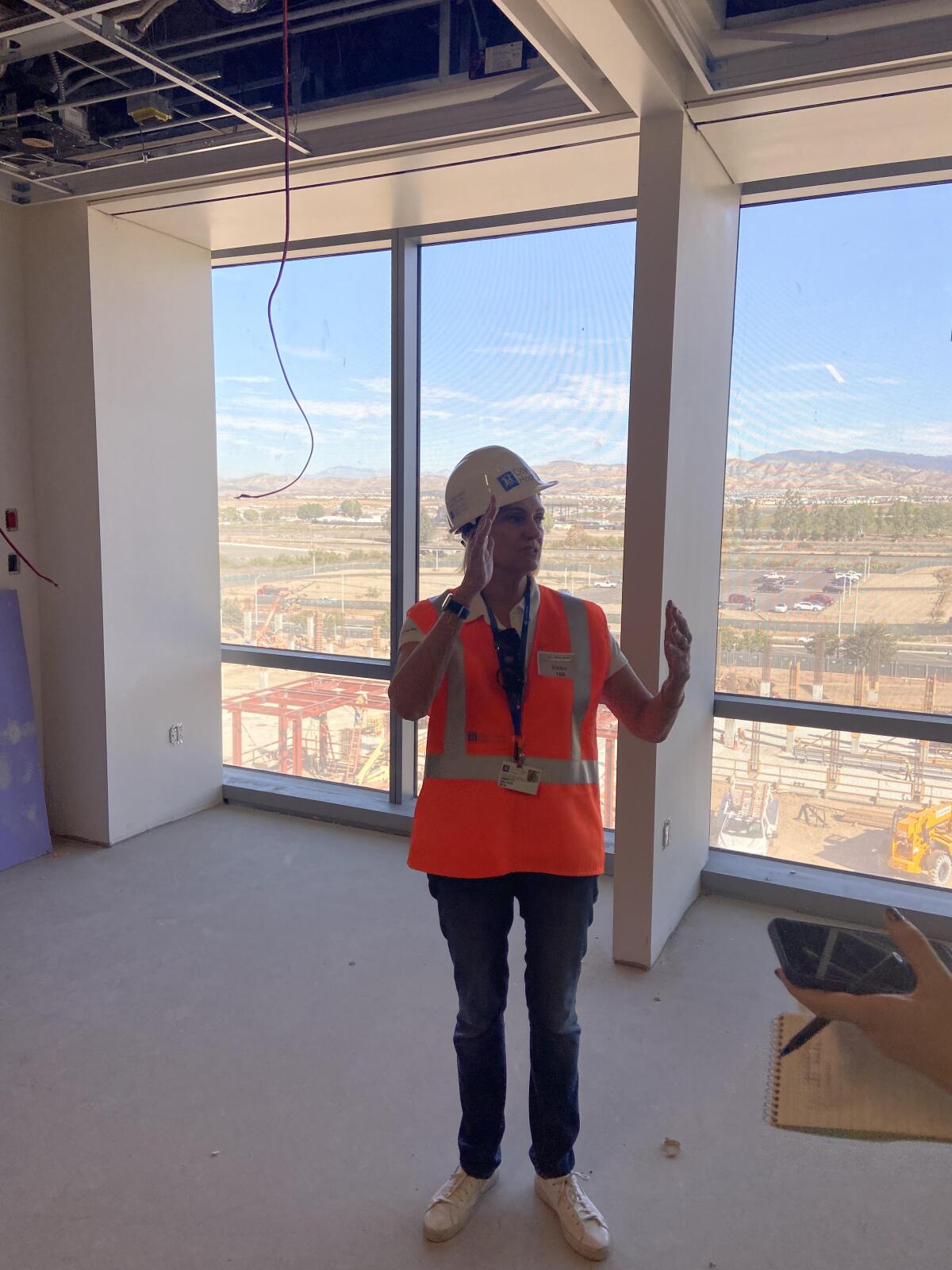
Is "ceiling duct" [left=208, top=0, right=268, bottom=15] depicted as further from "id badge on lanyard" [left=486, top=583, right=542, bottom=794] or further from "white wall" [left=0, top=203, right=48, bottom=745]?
"id badge on lanyard" [left=486, top=583, right=542, bottom=794]

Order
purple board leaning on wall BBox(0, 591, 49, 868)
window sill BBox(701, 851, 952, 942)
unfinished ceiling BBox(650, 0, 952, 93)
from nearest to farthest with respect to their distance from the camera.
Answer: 1. unfinished ceiling BBox(650, 0, 952, 93)
2. window sill BBox(701, 851, 952, 942)
3. purple board leaning on wall BBox(0, 591, 49, 868)

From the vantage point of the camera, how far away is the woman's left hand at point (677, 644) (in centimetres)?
173

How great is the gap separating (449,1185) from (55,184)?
4019mm

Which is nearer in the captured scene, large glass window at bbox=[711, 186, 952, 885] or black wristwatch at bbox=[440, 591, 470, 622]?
black wristwatch at bbox=[440, 591, 470, 622]

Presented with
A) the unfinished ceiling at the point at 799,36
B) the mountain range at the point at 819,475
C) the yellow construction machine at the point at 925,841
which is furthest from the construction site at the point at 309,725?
the unfinished ceiling at the point at 799,36

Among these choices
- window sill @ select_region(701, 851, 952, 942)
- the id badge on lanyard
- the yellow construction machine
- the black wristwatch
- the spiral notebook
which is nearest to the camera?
the spiral notebook

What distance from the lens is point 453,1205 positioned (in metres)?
1.91

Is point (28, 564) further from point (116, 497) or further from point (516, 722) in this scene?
point (516, 722)

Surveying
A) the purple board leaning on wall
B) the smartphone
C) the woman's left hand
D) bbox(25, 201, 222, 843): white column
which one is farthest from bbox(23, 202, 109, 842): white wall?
the smartphone

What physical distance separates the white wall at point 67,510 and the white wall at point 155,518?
0.17 feet

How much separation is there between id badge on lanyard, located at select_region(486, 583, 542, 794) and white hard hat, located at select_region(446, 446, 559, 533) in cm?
22

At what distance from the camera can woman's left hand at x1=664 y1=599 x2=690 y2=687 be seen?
173cm

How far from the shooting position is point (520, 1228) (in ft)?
6.28

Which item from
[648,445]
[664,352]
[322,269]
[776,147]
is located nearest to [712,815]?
[648,445]
